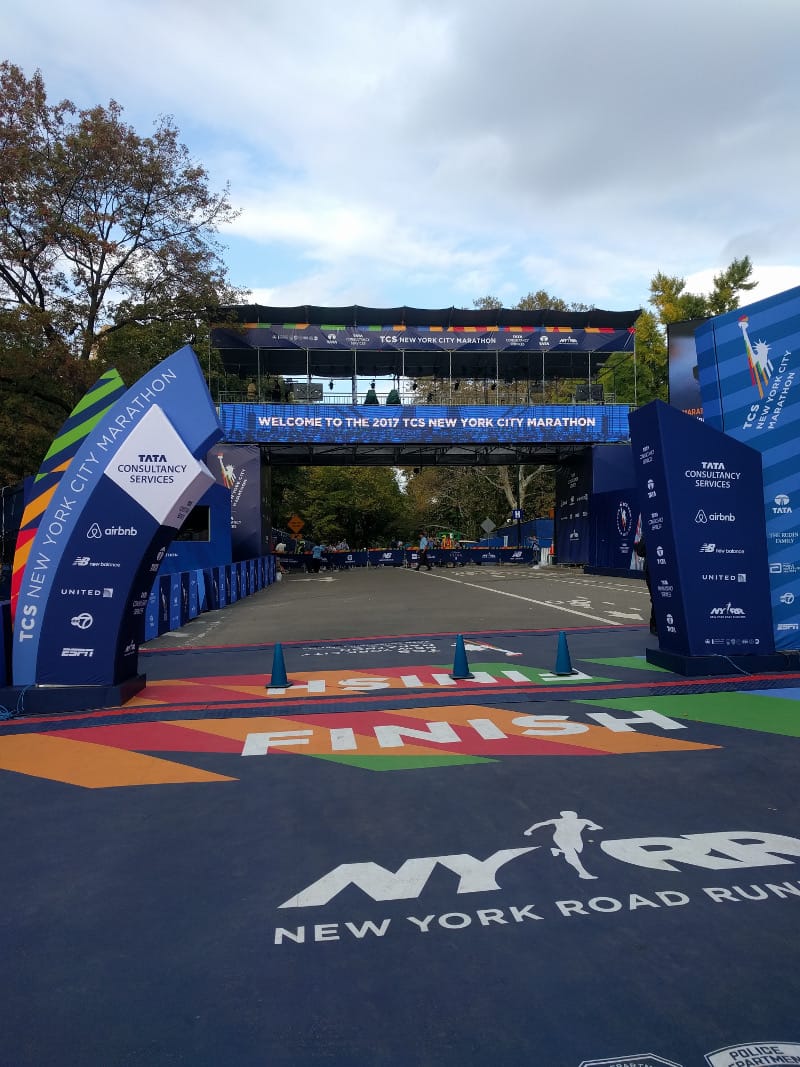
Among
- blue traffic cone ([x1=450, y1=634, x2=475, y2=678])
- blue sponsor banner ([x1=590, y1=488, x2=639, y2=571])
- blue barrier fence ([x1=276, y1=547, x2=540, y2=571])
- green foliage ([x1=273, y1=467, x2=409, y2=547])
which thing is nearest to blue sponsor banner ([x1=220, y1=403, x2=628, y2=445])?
blue sponsor banner ([x1=590, y1=488, x2=639, y2=571])

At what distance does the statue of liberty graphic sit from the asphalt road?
892 cm

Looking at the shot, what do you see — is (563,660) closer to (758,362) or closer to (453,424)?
(758,362)

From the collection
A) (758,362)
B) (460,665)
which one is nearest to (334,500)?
(460,665)

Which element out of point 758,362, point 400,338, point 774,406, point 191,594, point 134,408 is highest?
point 400,338

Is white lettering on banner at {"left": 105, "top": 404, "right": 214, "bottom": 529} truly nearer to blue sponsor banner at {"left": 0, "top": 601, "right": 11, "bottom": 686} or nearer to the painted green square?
blue sponsor banner at {"left": 0, "top": 601, "right": 11, "bottom": 686}

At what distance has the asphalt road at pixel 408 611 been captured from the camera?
13.9 metres

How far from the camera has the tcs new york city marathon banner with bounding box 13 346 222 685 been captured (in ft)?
24.8

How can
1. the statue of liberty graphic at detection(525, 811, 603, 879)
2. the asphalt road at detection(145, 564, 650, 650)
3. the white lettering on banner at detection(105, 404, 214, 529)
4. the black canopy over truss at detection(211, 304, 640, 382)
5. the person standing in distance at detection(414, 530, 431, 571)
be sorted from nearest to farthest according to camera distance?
the statue of liberty graphic at detection(525, 811, 603, 879)
the white lettering on banner at detection(105, 404, 214, 529)
the asphalt road at detection(145, 564, 650, 650)
the black canopy over truss at detection(211, 304, 640, 382)
the person standing in distance at detection(414, 530, 431, 571)

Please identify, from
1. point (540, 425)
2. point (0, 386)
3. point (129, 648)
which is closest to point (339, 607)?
point (129, 648)

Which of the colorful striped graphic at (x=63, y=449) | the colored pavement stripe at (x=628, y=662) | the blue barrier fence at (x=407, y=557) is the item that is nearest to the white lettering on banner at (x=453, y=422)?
the blue barrier fence at (x=407, y=557)

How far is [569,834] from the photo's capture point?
13.7 ft

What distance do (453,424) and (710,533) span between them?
28620mm

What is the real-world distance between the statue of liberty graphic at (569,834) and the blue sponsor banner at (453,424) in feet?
108

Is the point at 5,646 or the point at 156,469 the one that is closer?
the point at 156,469
